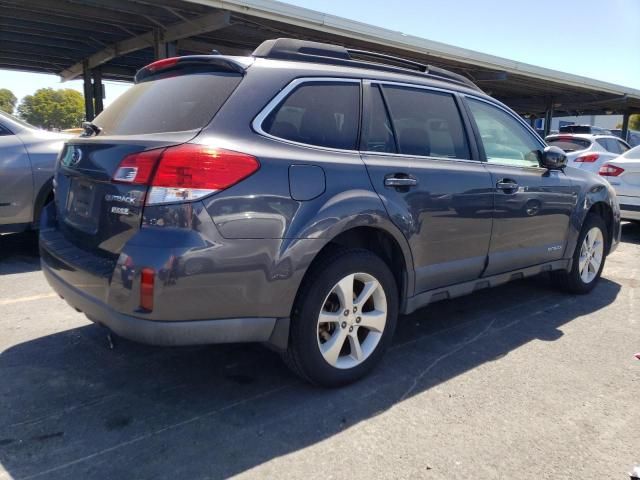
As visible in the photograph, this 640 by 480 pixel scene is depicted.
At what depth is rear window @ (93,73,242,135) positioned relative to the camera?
8.44 ft

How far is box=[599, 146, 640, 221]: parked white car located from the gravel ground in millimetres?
4384

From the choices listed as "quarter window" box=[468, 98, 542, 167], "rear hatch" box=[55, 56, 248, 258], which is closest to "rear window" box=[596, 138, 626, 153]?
"quarter window" box=[468, 98, 542, 167]

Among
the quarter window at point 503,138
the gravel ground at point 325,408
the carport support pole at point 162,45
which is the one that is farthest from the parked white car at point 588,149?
the carport support pole at point 162,45

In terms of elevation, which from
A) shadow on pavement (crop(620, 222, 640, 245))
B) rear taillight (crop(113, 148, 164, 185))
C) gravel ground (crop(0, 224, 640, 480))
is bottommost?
gravel ground (crop(0, 224, 640, 480))

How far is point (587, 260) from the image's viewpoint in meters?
4.95

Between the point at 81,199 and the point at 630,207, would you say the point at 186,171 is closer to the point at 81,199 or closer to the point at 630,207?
the point at 81,199

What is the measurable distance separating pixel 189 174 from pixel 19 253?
15.4 feet

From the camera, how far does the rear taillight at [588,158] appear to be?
34.5ft

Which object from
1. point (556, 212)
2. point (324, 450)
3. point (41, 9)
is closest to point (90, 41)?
point (41, 9)

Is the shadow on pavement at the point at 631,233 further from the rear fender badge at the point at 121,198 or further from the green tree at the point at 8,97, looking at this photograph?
the green tree at the point at 8,97

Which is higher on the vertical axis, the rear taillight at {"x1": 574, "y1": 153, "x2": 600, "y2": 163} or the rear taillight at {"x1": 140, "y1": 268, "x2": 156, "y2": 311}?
the rear taillight at {"x1": 574, "y1": 153, "x2": 600, "y2": 163}

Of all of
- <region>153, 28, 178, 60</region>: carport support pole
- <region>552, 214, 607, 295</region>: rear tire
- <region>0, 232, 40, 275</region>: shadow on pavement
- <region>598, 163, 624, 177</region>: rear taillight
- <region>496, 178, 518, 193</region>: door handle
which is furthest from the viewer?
<region>153, 28, 178, 60</region>: carport support pole

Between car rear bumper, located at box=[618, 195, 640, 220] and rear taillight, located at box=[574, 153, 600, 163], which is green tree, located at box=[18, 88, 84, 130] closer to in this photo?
rear taillight, located at box=[574, 153, 600, 163]

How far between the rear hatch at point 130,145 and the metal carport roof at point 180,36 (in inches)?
275
